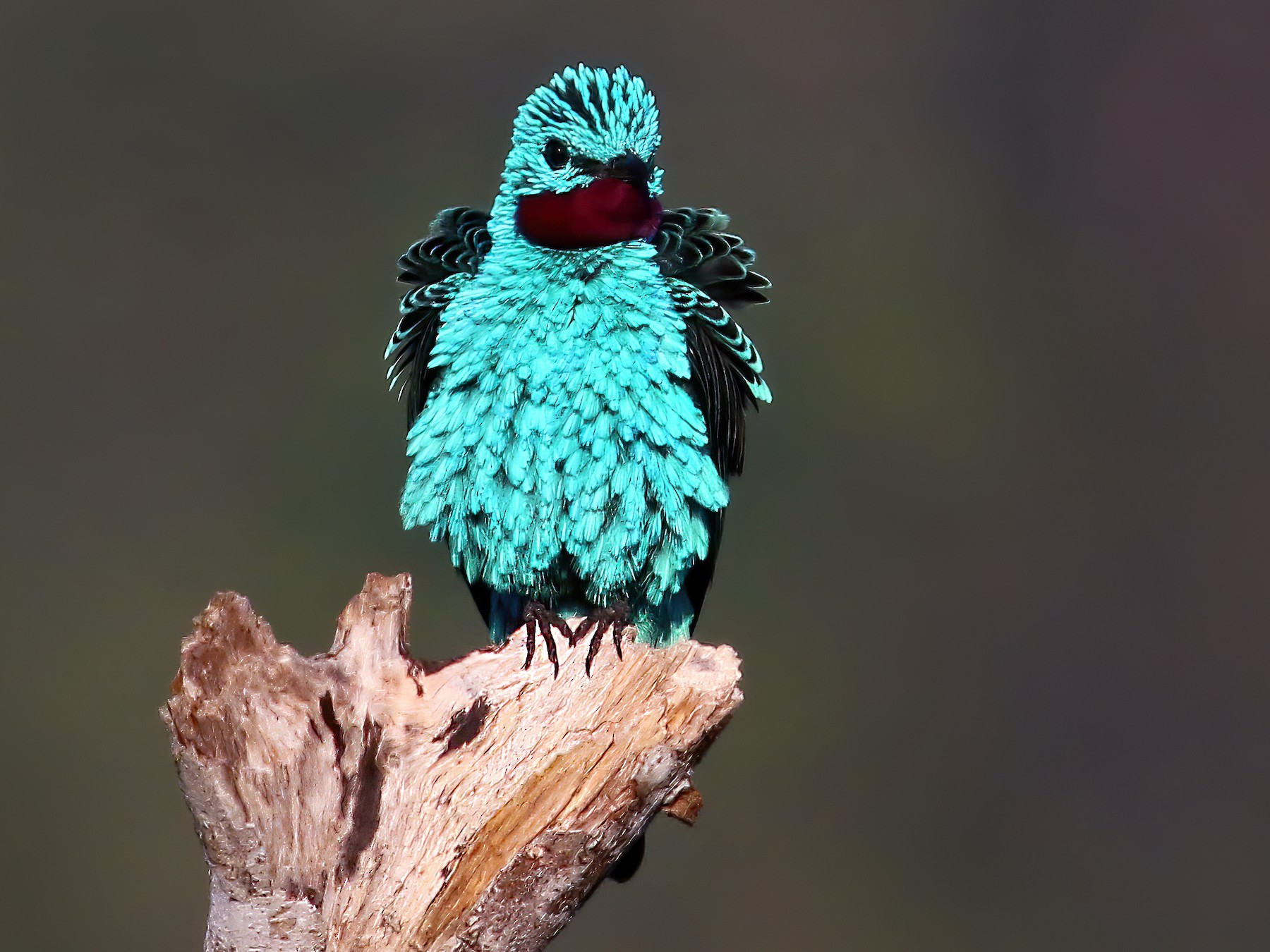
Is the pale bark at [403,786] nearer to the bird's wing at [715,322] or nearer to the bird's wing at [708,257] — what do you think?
the bird's wing at [715,322]

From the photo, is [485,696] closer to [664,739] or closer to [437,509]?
[664,739]

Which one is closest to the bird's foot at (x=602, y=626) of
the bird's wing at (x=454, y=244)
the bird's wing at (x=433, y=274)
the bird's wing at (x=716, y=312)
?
the bird's wing at (x=716, y=312)

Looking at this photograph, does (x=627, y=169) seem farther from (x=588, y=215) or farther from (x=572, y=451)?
Result: (x=572, y=451)

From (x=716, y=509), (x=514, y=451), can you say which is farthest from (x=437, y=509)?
(x=716, y=509)

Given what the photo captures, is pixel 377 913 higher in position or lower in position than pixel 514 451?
lower

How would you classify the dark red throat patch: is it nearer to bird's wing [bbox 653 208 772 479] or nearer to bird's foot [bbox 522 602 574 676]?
bird's wing [bbox 653 208 772 479]

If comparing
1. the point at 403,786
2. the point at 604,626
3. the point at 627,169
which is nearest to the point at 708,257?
the point at 627,169

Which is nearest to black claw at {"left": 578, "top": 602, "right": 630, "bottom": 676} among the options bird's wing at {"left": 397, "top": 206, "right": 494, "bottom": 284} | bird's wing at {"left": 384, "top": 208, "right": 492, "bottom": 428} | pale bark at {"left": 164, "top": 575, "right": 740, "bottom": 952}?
pale bark at {"left": 164, "top": 575, "right": 740, "bottom": 952}
